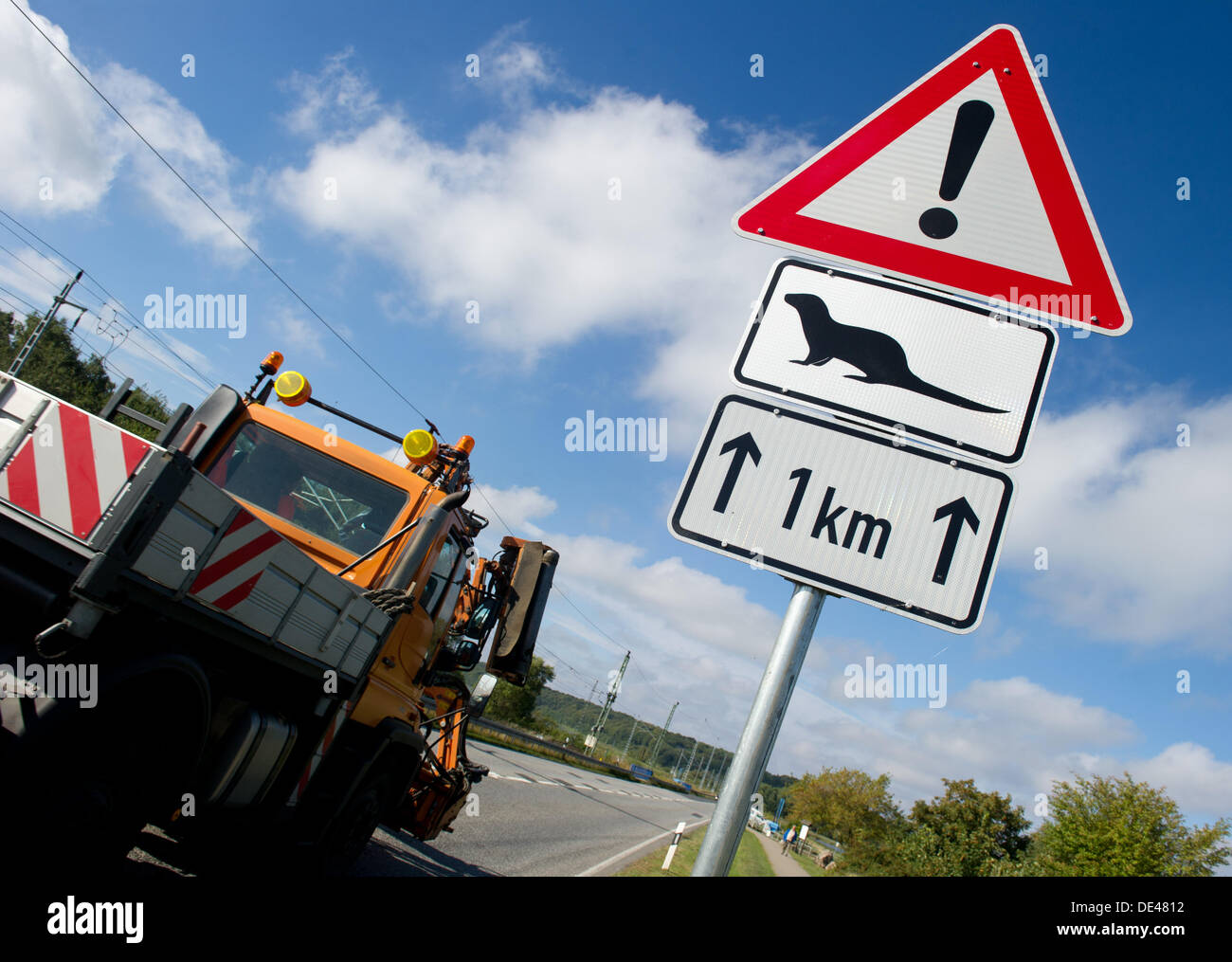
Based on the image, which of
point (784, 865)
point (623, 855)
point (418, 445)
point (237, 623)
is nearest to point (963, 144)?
point (237, 623)

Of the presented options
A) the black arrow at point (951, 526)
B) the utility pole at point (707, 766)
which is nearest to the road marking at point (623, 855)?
the black arrow at point (951, 526)

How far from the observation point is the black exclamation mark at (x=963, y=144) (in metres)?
1.96

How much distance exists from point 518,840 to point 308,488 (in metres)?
7.57

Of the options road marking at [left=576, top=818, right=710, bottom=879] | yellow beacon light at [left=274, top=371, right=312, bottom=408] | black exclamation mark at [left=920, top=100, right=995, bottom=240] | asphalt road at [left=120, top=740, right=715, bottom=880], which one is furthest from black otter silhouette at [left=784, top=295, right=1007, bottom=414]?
road marking at [left=576, top=818, right=710, bottom=879]

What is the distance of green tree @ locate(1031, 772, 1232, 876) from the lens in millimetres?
9906

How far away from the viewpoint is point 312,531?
5332mm

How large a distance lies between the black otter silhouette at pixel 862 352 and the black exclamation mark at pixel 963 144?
405 millimetres

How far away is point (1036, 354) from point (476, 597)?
5791mm

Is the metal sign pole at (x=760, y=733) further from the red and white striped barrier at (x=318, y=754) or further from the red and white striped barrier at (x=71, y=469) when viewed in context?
the red and white striped barrier at (x=318, y=754)

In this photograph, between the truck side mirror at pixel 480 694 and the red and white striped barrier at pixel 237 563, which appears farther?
the truck side mirror at pixel 480 694

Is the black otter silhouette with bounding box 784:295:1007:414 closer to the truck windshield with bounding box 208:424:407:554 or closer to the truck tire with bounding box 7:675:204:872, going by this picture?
the truck tire with bounding box 7:675:204:872
